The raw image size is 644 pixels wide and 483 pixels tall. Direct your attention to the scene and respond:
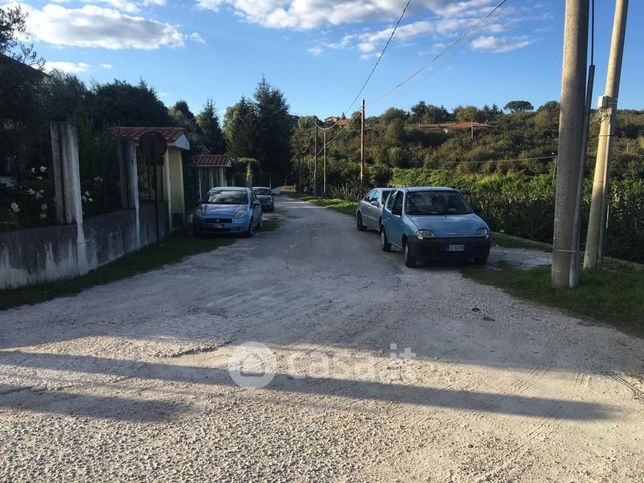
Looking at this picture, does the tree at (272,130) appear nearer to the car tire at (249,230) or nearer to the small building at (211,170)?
the small building at (211,170)

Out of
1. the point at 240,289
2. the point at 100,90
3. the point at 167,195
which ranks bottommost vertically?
the point at 240,289

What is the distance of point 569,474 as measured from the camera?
3016 mm

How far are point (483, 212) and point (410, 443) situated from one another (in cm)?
1459

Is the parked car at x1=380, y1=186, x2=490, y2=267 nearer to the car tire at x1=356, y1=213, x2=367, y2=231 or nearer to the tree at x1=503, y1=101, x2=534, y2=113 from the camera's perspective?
the car tire at x1=356, y1=213, x2=367, y2=231

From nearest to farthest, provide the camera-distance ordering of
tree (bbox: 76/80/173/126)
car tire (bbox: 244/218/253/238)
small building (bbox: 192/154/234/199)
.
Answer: car tire (bbox: 244/218/253/238)
small building (bbox: 192/154/234/199)
tree (bbox: 76/80/173/126)

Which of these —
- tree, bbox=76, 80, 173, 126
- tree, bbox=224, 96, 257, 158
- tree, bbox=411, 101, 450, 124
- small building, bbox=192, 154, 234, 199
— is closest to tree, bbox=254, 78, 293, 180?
tree, bbox=224, 96, 257, 158

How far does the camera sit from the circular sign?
1270 cm

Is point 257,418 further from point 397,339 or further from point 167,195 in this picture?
point 167,195

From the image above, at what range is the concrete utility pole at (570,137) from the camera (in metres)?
7.46

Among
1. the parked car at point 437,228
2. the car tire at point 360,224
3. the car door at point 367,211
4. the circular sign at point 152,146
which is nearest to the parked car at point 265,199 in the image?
the car tire at point 360,224

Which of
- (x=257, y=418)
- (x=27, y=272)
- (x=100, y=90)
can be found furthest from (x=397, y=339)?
(x=100, y=90)

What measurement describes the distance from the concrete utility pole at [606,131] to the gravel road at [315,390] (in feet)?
7.62

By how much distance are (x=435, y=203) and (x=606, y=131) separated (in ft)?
11.7

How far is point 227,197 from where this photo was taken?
16.4 m
